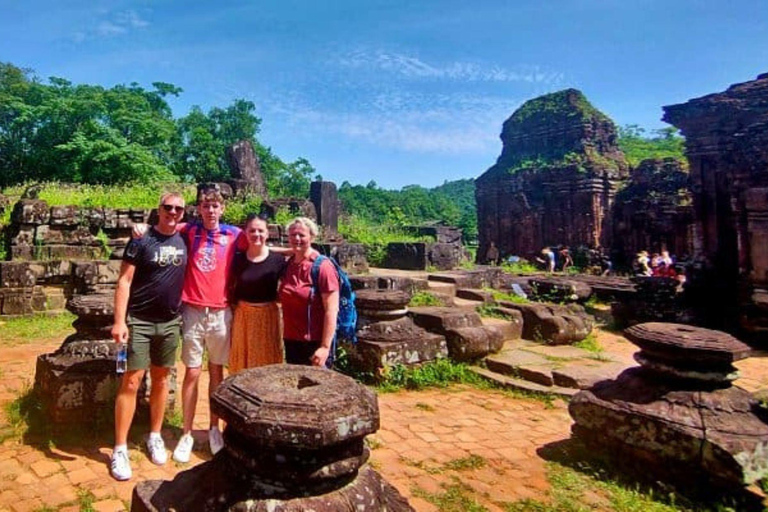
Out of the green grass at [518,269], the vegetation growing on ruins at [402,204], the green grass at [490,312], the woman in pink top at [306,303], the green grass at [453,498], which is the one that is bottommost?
the green grass at [453,498]

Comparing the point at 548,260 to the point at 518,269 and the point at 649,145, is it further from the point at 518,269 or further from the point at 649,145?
the point at 649,145

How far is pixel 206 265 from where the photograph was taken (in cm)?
327

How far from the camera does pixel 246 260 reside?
11.1 feet

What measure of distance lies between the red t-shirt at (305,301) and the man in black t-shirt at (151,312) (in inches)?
28.2

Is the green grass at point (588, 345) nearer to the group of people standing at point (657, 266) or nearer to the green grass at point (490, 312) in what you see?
the green grass at point (490, 312)

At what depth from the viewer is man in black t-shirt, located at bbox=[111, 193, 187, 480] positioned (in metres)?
3.00

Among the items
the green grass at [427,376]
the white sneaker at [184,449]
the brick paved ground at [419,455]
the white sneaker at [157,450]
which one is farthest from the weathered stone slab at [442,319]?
the white sneaker at [157,450]

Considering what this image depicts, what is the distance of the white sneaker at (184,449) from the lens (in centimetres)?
314

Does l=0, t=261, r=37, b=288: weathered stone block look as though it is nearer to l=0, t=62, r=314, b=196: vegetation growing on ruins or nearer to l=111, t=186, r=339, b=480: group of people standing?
l=111, t=186, r=339, b=480: group of people standing

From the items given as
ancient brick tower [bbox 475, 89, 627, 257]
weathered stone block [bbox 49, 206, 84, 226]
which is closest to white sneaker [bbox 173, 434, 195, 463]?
weathered stone block [bbox 49, 206, 84, 226]

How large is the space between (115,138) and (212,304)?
91.7ft

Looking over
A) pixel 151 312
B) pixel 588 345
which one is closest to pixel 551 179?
pixel 588 345

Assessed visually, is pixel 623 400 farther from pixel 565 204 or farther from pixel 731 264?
pixel 565 204

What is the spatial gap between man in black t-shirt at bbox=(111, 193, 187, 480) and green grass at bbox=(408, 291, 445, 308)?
4225 millimetres
